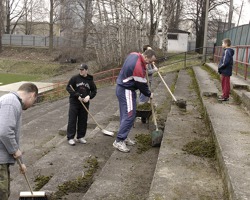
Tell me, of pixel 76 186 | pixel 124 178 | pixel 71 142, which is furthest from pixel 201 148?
pixel 71 142

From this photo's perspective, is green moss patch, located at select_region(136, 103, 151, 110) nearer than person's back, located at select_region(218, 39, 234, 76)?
Yes

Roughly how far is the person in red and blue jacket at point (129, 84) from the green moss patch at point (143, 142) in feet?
0.86

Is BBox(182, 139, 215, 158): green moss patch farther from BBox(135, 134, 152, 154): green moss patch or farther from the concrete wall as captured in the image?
the concrete wall

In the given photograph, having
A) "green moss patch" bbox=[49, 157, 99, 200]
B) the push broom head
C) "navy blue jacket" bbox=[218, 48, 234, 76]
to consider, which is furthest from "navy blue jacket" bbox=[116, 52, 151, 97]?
"navy blue jacket" bbox=[218, 48, 234, 76]

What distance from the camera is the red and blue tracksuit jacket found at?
Answer: 5180mm

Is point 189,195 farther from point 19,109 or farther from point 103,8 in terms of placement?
point 103,8

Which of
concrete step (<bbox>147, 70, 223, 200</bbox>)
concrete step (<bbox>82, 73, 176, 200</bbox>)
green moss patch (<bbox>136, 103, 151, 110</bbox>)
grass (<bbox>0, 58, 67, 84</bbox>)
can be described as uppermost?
green moss patch (<bbox>136, 103, 151, 110</bbox>)

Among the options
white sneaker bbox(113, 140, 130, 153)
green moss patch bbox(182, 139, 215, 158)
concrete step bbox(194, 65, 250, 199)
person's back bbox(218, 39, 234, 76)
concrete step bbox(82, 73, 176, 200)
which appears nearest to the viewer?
concrete step bbox(194, 65, 250, 199)

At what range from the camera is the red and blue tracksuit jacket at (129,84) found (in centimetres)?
518

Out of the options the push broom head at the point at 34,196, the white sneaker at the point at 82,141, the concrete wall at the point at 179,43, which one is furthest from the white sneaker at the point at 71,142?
the concrete wall at the point at 179,43

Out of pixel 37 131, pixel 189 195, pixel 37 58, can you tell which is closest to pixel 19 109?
pixel 189 195

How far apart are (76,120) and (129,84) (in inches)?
59.0

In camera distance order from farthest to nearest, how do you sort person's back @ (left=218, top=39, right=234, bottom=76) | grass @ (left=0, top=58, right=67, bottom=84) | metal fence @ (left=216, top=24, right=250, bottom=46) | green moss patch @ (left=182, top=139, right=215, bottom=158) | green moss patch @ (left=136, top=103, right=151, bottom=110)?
grass @ (left=0, top=58, right=67, bottom=84) < metal fence @ (left=216, top=24, right=250, bottom=46) < person's back @ (left=218, top=39, right=234, bottom=76) < green moss patch @ (left=136, top=103, right=151, bottom=110) < green moss patch @ (left=182, top=139, right=215, bottom=158)

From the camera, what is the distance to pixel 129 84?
5301 mm
